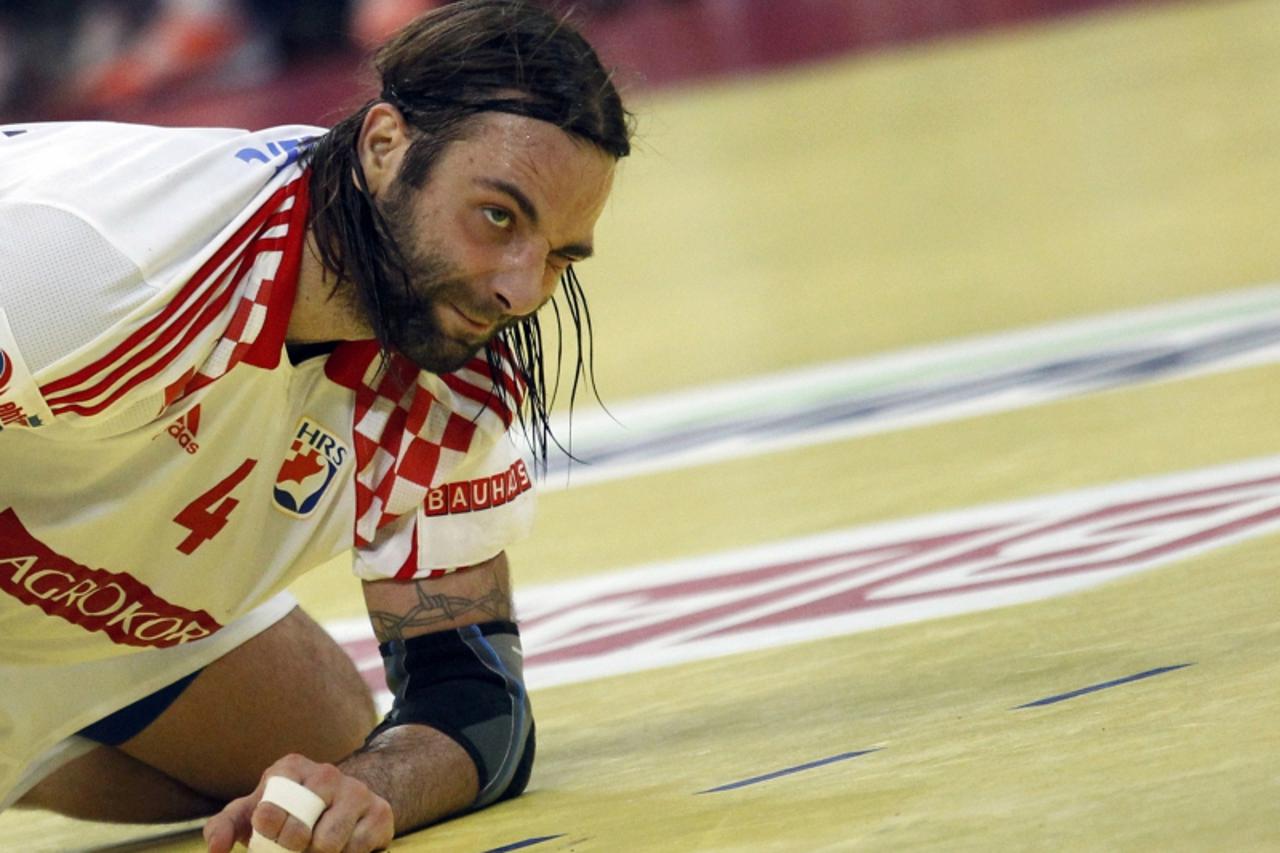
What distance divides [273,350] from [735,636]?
1.18 metres

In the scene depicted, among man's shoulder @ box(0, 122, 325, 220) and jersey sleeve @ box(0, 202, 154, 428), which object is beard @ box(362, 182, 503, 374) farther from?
jersey sleeve @ box(0, 202, 154, 428)

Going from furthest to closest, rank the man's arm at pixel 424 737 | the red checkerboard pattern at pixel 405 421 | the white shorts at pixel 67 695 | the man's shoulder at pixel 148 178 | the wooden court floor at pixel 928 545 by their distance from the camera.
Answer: the white shorts at pixel 67 695 < the red checkerboard pattern at pixel 405 421 < the man's arm at pixel 424 737 < the man's shoulder at pixel 148 178 < the wooden court floor at pixel 928 545

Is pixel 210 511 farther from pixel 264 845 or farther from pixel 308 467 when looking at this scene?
pixel 264 845

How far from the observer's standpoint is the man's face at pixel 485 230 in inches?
112

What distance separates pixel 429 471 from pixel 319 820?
1.98 ft

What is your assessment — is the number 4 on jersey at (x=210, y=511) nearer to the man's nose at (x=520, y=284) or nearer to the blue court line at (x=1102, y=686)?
the man's nose at (x=520, y=284)

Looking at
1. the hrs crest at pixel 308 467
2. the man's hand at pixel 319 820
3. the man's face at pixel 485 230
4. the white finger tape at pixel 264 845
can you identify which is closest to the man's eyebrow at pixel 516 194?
the man's face at pixel 485 230

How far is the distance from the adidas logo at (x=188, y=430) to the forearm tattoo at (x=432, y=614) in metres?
0.39

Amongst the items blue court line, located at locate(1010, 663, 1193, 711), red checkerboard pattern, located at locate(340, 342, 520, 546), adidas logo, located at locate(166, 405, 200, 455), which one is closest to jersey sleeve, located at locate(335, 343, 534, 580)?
red checkerboard pattern, located at locate(340, 342, 520, 546)

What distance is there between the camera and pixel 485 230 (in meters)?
2.85

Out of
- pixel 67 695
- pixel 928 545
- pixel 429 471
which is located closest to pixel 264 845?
pixel 429 471

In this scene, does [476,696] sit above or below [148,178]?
below

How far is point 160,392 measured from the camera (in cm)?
278

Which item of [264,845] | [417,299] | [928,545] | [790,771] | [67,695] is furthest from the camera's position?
[928,545]
